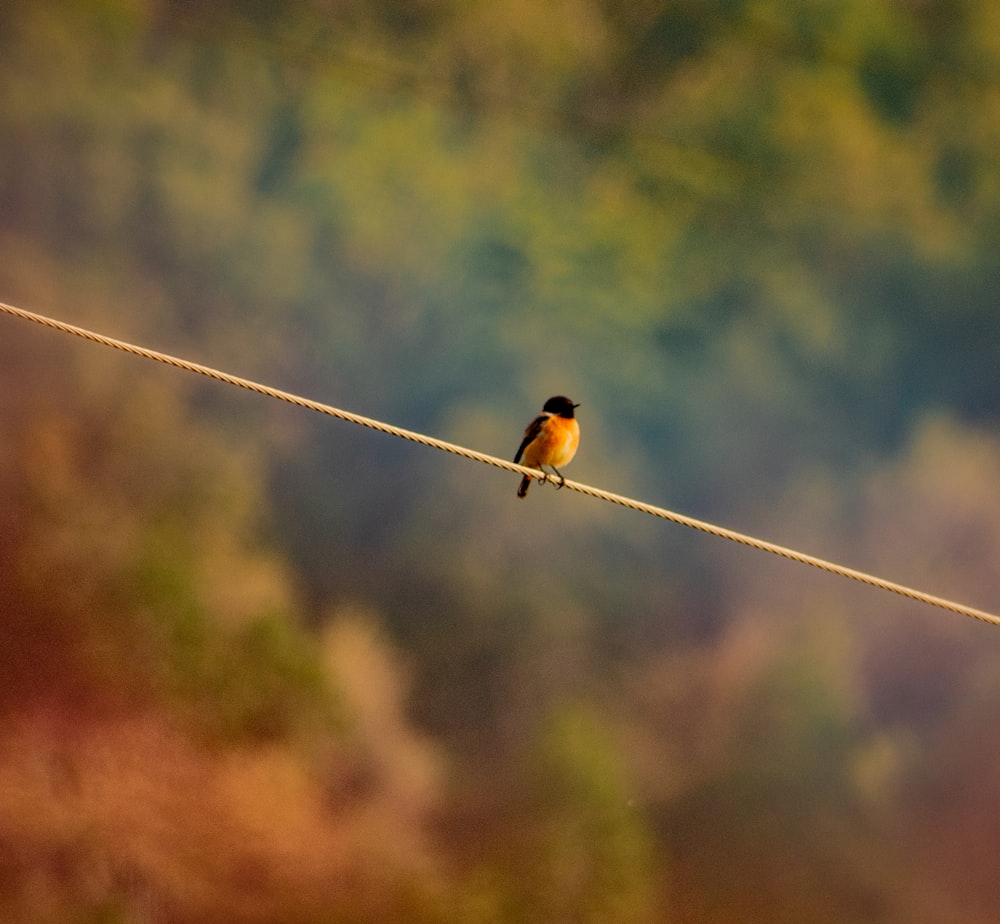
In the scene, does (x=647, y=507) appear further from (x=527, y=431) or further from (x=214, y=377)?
(x=527, y=431)

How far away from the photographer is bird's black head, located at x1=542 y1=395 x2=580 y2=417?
14952 mm

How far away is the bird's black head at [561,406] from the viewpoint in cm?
1495

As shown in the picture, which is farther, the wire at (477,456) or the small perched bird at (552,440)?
the small perched bird at (552,440)

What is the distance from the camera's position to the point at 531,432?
1492cm

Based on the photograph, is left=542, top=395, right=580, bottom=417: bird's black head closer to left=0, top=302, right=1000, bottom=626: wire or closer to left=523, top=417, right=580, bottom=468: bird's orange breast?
left=523, top=417, right=580, bottom=468: bird's orange breast

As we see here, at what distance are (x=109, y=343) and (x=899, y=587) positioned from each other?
5.56 metres

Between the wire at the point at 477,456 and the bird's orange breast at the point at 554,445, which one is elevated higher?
the bird's orange breast at the point at 554,445

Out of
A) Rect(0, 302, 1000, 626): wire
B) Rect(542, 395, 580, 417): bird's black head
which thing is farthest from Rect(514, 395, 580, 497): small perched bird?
Rect(0, 302, 1000, 626): wire

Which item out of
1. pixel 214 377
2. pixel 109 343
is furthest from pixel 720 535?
pixel 109 343

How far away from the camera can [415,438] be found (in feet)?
26.0

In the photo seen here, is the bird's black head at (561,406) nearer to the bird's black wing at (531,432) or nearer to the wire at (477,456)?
the bird's black wing at (531,432)

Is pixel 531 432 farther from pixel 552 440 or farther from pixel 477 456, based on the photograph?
pixel 477 456

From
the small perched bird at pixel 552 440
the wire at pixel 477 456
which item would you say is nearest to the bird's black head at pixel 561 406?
the small perched bird at pixel 552 440

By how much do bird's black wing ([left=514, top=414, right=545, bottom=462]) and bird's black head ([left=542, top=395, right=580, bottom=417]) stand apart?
175 millimetres
